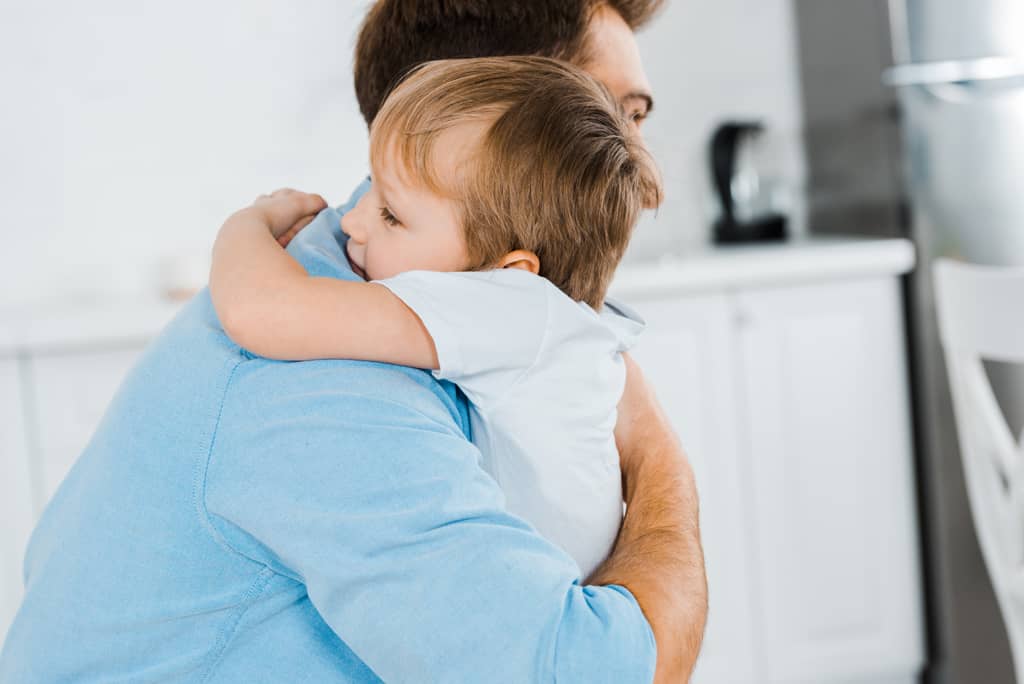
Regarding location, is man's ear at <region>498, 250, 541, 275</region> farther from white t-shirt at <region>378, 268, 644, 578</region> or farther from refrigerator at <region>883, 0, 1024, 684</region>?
refrigerator at <region>883, 0, 1024, 684</region>

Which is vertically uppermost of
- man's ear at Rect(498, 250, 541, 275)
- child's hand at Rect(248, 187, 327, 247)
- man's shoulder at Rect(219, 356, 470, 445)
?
child's hand at Rect(248, 187, 327, 247)

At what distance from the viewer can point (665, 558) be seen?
3.14 ft

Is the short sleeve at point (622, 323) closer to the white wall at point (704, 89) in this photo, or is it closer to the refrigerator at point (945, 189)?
the refrigerator at point (945, 189)

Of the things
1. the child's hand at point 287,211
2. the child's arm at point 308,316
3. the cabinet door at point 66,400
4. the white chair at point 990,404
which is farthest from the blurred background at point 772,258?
the child's arm at point 308,316

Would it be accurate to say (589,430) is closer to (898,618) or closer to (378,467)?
(378,467)

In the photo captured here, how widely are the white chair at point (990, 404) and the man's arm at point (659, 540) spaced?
2.43 ft

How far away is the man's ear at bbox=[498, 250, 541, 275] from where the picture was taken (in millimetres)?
912

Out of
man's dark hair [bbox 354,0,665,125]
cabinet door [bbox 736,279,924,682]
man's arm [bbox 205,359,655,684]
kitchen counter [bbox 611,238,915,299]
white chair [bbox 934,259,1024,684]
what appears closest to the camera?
man's arm [bbox 205,359,655,684]

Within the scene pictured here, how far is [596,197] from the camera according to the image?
925 millimetres

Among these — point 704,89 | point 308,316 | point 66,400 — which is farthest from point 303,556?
point 704,89

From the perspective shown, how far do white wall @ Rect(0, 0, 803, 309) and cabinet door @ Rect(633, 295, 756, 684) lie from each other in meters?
0.93

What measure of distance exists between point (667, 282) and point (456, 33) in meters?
1.37

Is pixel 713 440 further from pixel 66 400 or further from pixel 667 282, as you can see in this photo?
pixel 66 400

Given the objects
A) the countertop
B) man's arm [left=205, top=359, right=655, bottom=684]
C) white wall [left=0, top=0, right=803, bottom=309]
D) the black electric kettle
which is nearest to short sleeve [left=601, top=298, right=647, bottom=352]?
man's arm [left=205, top=359, right=655, bottom=684]
